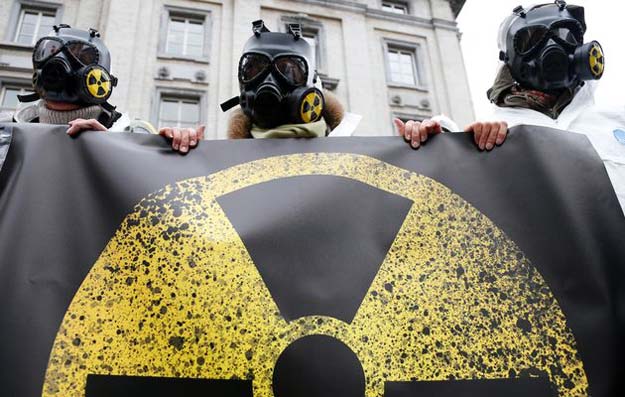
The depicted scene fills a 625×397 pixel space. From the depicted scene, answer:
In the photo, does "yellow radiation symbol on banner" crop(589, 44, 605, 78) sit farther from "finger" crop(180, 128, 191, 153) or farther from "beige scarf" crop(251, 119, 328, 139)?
"finger" crop(180, 128, 191, 153)

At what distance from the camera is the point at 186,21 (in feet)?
40.1

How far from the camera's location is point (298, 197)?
1.88m

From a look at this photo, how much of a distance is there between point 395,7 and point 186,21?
7.65 m

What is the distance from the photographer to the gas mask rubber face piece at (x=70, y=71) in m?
2.70

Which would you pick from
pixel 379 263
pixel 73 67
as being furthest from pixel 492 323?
pixel 73 67

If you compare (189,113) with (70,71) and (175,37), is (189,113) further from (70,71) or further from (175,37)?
(70,71)

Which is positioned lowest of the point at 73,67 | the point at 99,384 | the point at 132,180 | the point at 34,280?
the point at 99,384

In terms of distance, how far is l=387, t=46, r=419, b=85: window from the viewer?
13500 mm

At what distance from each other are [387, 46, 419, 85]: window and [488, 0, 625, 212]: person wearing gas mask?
36.0 feet

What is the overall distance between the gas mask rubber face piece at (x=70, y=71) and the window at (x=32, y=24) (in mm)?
9997

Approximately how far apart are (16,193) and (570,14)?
3122 mm

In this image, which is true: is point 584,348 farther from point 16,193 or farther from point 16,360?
point 16,193

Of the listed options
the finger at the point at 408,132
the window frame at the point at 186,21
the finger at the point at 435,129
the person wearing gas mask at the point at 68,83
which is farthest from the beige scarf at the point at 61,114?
the window frame at the point at 186,21

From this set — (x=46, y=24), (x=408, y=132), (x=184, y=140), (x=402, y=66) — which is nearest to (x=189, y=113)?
(x=46, y=24)
